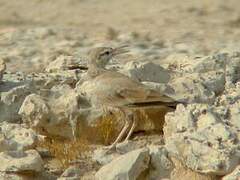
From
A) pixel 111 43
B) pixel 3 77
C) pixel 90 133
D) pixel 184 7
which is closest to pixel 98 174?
pixel 90 133

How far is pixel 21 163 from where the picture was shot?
27.3ft

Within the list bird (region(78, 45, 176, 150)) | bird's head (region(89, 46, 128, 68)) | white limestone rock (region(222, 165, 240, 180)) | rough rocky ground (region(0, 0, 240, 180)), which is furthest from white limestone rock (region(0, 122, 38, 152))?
white limestone rock (region(222, 165, 240, 180))

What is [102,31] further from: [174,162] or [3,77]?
[174,162]

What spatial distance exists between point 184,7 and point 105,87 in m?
14.6

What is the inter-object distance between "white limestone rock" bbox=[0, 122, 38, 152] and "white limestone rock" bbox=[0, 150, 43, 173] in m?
0.25

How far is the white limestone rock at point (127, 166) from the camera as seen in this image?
7926 mm

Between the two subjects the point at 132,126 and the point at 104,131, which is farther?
the point at 104,131

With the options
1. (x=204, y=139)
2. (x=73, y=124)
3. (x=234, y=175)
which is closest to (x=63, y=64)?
(x=73, y=124)

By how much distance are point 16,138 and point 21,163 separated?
608 millimetres

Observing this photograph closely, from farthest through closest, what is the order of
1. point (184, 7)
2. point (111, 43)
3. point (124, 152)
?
1. point (184, 7)
2. point (111, 43)
3. point (124, 152)

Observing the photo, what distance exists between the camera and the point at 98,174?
26.7 feet

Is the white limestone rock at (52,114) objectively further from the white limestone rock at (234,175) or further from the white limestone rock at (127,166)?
the white limestone rock at (234,175)

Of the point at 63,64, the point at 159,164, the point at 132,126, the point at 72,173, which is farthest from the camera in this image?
the point at 63,64

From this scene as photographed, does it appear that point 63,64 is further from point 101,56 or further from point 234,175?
point 234,175
